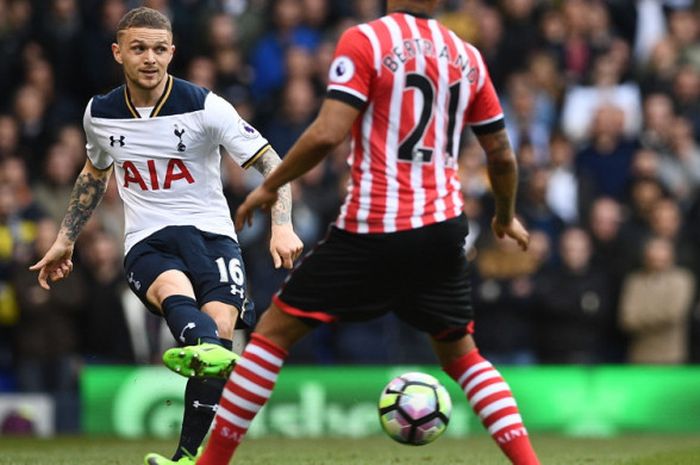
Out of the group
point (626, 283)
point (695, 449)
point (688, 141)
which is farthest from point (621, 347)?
point (695, 449)

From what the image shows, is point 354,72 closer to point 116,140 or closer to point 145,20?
point 145,20

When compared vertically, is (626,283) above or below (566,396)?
above

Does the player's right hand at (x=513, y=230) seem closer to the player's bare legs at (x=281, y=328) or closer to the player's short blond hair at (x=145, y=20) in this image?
the player's bare legs at (x=281, y=328)

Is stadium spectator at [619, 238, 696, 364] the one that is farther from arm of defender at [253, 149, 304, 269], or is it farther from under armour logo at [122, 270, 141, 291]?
under armour logo at [122, 270, 141, 291]

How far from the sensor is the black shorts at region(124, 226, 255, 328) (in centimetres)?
808

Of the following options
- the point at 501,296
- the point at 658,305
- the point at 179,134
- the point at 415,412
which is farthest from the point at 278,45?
the point at 415,412

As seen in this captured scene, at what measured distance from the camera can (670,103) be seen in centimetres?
1662

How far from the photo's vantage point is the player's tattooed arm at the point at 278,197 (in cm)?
780

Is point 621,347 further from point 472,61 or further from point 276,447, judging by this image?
point 472,61

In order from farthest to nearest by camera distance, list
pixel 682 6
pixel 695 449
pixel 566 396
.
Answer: pixel 682 6
pixel 566 396
pixel 695 449

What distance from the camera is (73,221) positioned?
852 cm

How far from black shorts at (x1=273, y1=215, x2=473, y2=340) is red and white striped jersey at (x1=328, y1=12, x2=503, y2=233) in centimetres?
7

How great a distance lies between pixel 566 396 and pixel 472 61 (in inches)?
340

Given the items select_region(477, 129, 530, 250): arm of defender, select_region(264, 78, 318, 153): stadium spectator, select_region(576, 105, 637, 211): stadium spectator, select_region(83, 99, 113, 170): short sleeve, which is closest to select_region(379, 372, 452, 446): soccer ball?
select_region(477, 129, 530, 250): arm of defender
